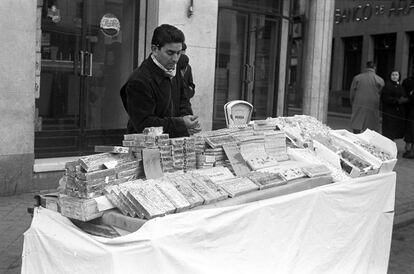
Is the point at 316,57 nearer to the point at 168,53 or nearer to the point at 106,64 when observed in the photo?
the point at 106,64

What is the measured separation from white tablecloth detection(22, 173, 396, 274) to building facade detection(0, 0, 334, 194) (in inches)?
157

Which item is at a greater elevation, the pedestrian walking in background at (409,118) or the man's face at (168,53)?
the man's face at (168,53)

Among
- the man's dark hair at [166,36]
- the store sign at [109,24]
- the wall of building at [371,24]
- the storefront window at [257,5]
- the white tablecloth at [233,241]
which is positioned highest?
the wall of building at [371,24]

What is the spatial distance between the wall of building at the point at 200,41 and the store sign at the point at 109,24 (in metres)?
0.52

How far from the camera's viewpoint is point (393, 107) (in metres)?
11.7

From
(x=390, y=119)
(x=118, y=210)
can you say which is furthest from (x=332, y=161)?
(x=390, y=119)

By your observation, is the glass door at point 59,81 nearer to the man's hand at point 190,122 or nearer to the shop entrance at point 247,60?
the shop entrance at point 247,60

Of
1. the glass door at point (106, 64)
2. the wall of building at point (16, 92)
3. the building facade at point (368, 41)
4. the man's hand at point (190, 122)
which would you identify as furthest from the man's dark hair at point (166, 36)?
the building facade at point (368, 41)

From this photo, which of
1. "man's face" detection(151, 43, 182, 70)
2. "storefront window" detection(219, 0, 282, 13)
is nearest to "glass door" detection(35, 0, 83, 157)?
"storefront window" detection(219, 0, 282, 13)

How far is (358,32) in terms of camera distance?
24578mm

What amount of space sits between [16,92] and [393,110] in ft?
26.2

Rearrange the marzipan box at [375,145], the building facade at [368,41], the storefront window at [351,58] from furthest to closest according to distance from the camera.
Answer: the storefront window at [351,58] → the building facade at [368,41] → the marzipan box at [375,145]

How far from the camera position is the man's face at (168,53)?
3.52m

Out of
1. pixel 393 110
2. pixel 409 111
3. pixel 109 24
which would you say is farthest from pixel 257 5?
pixel 409 111
